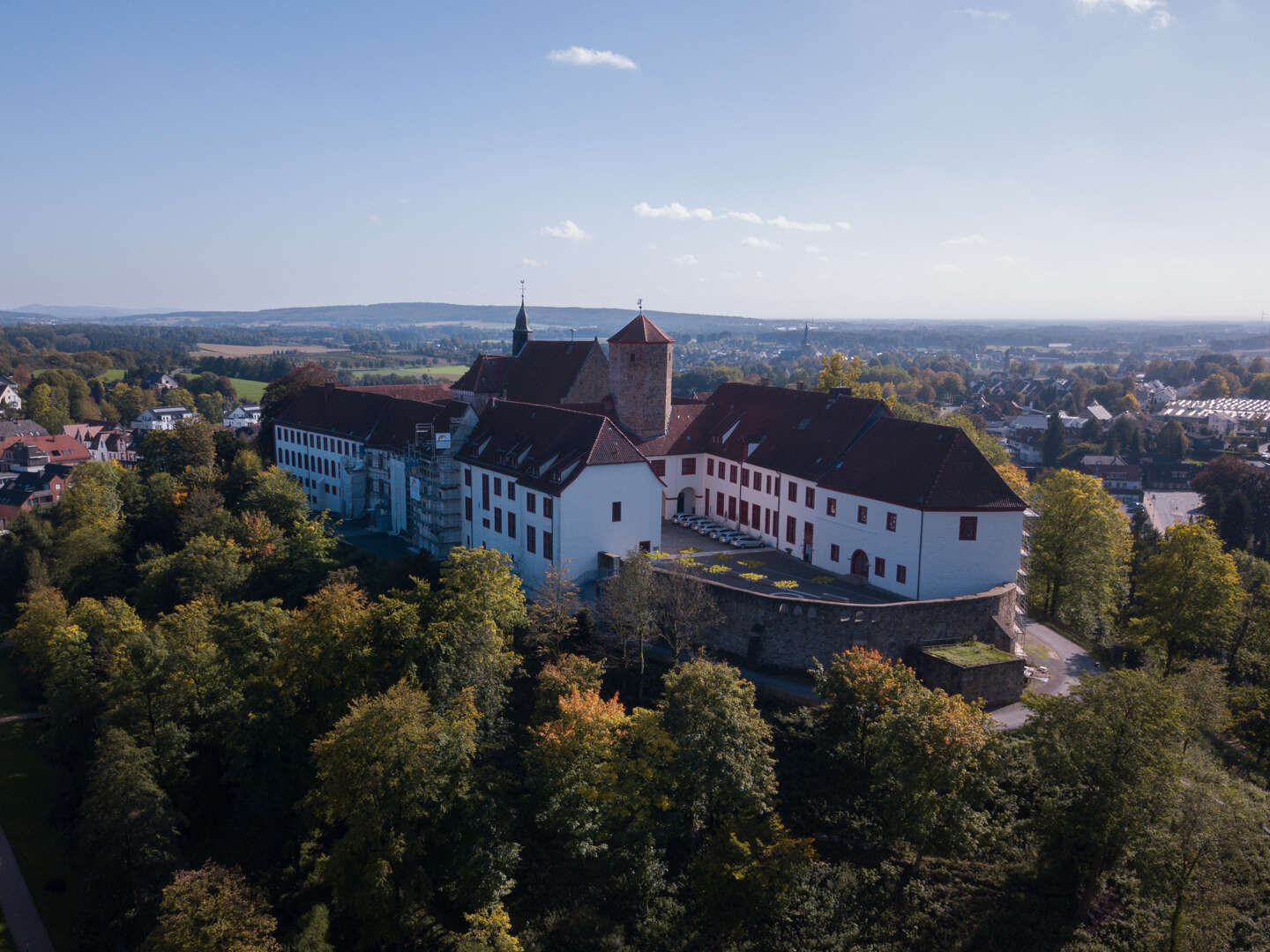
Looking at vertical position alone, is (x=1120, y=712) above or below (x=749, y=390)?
below

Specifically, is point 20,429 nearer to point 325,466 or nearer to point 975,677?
point 325,466

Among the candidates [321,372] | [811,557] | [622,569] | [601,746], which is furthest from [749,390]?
[321,372]

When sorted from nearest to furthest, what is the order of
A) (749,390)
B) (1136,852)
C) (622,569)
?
1. (1136,852)
2. (622,569)
3. (749,390)

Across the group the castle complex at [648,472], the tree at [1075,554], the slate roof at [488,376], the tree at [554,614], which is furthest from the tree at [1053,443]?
the tree at [554,614]

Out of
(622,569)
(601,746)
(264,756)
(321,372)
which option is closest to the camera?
(601,746)

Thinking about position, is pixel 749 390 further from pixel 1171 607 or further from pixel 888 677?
pixel 888 677

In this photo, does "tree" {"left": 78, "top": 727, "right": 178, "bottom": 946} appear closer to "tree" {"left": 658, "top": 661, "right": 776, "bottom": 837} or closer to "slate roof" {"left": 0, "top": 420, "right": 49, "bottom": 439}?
"tree" {"left": 658, "top": 661, "right": 776, "bottom": 837}

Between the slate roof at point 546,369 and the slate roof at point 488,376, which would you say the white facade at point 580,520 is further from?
the slate roof at point 488,376
